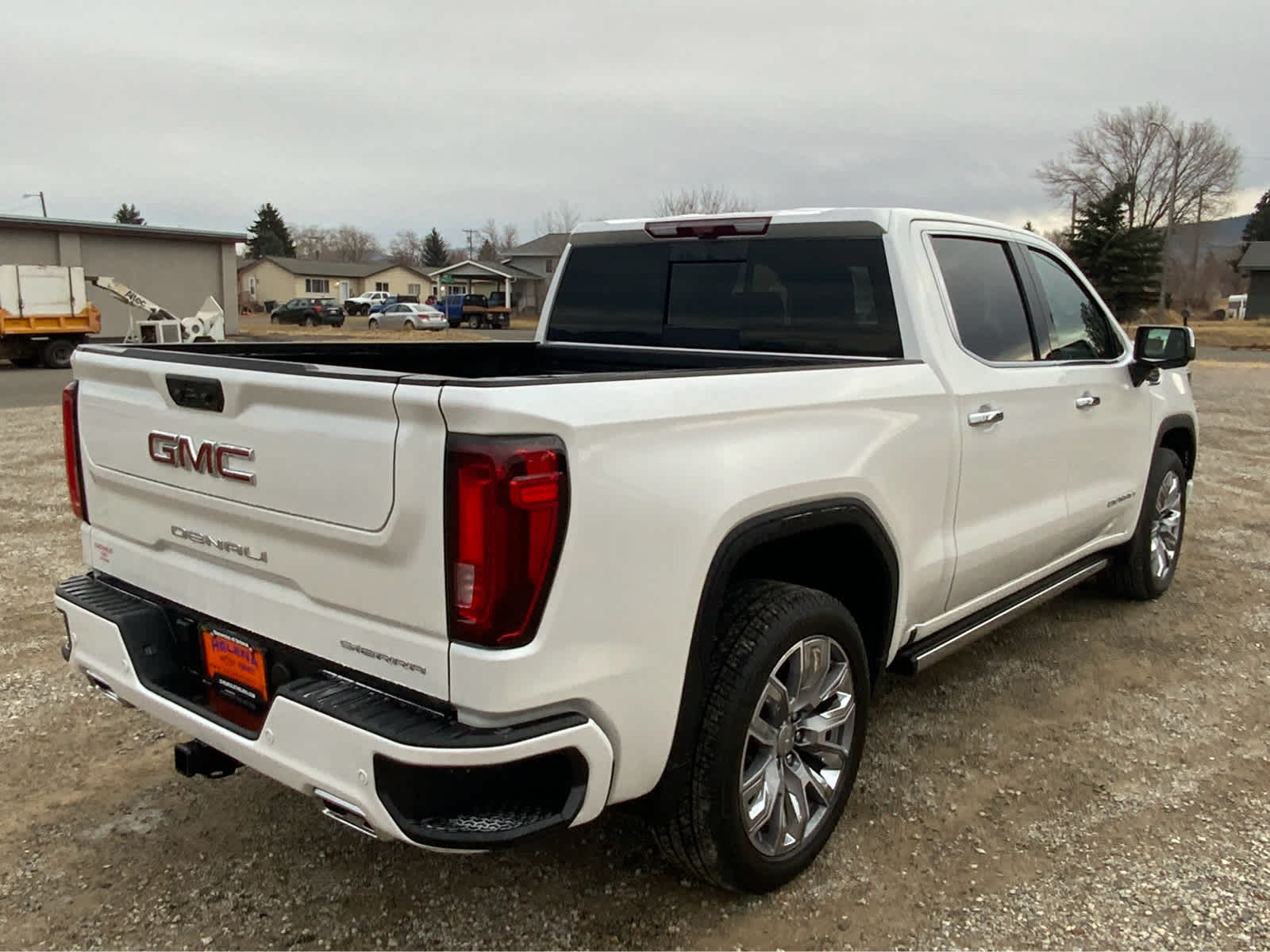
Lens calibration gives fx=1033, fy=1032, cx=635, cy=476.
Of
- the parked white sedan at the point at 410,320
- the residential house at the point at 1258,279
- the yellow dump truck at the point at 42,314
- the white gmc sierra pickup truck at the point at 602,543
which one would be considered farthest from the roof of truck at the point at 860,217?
the residential house at the point at 1258,279

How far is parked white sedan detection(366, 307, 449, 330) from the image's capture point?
50.0m

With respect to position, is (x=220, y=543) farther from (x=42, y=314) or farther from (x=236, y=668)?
(x=42, y=314)

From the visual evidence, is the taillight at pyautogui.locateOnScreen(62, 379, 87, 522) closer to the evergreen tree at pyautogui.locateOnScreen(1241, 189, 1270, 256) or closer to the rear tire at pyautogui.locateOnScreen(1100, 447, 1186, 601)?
the rear tire at pyautogui.locateOnScreen(1100, 447, 1186, 601)

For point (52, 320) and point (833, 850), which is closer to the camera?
point (833, 850)

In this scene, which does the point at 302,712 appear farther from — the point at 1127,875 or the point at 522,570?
the point at 1127,875

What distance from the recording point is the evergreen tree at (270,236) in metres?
101

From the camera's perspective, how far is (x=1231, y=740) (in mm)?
3980

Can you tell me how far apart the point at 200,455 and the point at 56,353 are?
2444 centimetres

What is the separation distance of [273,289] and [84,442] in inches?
3484

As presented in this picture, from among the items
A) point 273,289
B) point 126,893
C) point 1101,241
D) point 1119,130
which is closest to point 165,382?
point 126,893

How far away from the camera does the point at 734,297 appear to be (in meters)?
4.07

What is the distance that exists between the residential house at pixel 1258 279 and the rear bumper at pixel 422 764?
72.7 m

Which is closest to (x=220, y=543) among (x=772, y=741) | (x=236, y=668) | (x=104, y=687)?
(x=236, y=668)

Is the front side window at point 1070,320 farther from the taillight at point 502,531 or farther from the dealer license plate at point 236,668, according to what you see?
the dealer license plate at point 236,668
